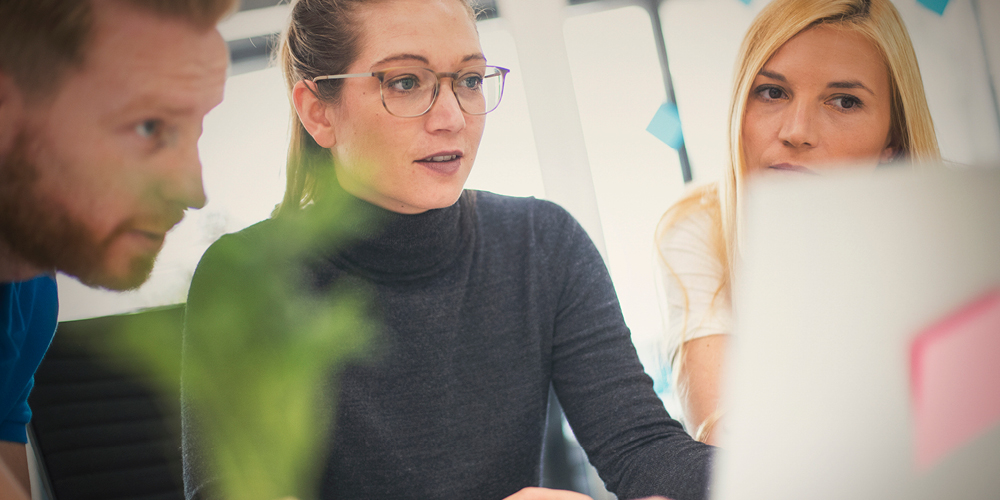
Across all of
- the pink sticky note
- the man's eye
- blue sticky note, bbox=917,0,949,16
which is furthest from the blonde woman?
the man's eye

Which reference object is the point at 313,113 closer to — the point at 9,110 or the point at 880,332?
the point at 9,110

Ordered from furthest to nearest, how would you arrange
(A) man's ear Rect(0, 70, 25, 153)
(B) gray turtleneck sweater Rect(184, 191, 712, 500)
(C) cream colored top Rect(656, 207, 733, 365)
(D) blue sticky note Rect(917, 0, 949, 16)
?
(D) blue sticky note Rect(917, 0, 949, 16) → (C) cream colored top Rect(656, 207, 733, 365) → (B) gray turtleneck sweater Rect(184, 191, 712, 500) → (A) man's ear Rect(0, 70, 25, 153)

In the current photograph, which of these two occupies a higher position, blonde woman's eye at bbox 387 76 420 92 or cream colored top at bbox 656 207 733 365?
blonde woman's eye at bbox 387 76 420 92

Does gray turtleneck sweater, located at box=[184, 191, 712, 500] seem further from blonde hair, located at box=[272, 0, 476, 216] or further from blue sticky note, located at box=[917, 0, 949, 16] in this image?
blue sticky note, located at box=[917, 0, 949, 16]

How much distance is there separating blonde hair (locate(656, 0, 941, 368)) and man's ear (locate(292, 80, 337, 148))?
60cm

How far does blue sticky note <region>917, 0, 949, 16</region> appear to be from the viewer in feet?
3.92

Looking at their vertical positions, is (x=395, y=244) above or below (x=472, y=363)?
above

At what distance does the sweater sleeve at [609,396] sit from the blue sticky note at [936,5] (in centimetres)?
95

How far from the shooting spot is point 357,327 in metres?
0.78

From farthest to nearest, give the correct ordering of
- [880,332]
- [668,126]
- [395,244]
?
[668,126]
[395,244]
[880,332]

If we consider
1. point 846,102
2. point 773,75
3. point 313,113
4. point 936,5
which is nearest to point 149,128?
point 313,113

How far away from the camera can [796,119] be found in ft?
3.17

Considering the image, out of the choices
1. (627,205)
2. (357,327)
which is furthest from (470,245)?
(627,205)

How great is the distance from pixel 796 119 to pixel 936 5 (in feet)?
1.82
